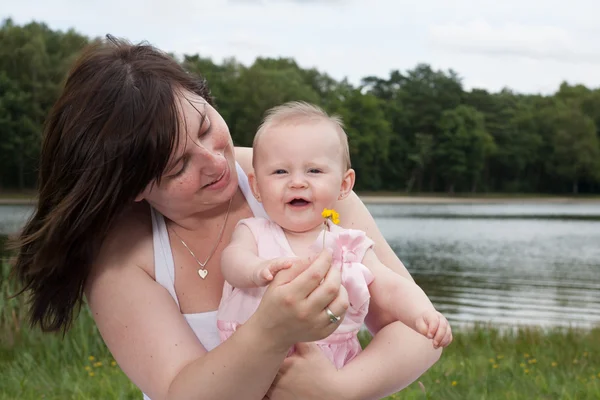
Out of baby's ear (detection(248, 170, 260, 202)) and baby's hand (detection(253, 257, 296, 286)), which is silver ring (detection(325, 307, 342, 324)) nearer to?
baby's hand (detection(253, 257, 296, 286))

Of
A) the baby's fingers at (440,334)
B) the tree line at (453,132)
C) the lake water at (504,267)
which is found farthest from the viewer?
the tree line at (453,132)

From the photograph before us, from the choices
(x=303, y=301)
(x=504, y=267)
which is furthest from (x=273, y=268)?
(x=504, y=267)

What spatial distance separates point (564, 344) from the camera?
6.45 meters

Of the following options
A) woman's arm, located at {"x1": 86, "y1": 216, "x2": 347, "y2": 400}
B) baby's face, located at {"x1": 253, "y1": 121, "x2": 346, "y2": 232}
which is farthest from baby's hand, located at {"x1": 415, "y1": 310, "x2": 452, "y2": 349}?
baby's face, located at {"x1": 253, "y1": 121, "x2": 346, "y2": 232}

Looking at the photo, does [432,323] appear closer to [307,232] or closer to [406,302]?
[406,302]

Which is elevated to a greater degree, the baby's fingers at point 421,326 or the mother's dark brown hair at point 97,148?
the mother's dark brown hair at point 97,148

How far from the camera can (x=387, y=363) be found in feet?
6.24

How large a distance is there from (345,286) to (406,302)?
166mm

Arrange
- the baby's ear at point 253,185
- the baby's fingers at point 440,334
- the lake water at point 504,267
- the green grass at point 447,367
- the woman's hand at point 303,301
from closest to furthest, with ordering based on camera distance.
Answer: the woman's hand at point 303,301 < the baby's fingers at point 440,334 < the baby's ear at point 253,185 < the green grass at point 447,367 < the lake water at point 504,267

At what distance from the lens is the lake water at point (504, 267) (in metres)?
13.0

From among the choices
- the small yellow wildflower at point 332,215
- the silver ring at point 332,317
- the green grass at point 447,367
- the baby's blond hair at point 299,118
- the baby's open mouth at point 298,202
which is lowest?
the green grass at point 447,367

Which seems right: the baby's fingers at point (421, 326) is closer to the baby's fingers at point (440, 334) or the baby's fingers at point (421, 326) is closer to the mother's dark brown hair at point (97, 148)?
the baby's fingers at point (440, 334)

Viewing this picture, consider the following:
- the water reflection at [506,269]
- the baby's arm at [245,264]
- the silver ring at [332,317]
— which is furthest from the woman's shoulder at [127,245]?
the water reflection at [506,269]

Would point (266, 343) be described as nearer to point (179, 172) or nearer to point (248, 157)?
point (179, 172)
